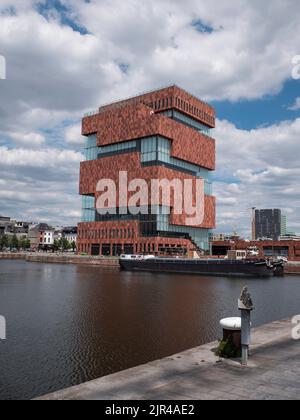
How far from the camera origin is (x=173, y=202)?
14038cm

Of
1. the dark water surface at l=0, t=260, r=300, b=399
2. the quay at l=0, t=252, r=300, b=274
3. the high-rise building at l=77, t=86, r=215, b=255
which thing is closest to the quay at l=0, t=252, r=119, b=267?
the quay at l=0, t=252, r=300, b=274

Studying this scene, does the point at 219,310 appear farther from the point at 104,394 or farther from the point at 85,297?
the point at 104,394

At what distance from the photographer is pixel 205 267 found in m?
106

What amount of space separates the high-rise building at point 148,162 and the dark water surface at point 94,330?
92620 millimetres

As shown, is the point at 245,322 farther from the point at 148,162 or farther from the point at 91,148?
the point at 91,148

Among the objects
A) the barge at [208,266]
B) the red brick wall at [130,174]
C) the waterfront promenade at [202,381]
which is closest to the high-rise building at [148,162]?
the red brick wall at [130,174]

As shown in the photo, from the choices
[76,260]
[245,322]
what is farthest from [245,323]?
[76,260]

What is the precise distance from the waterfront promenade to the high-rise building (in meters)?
120

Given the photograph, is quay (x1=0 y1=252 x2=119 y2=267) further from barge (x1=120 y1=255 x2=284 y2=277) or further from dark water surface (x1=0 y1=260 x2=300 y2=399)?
dark water surface (x1=0 y1=260 x2=300 y2=399)

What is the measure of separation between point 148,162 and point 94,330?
11911 centimetres

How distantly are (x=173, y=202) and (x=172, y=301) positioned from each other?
318 feet

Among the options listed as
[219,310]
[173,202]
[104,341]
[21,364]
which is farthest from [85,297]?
[173,202]

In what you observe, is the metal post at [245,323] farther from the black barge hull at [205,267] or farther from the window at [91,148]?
the window at [91,148]

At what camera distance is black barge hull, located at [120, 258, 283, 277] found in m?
98.8
